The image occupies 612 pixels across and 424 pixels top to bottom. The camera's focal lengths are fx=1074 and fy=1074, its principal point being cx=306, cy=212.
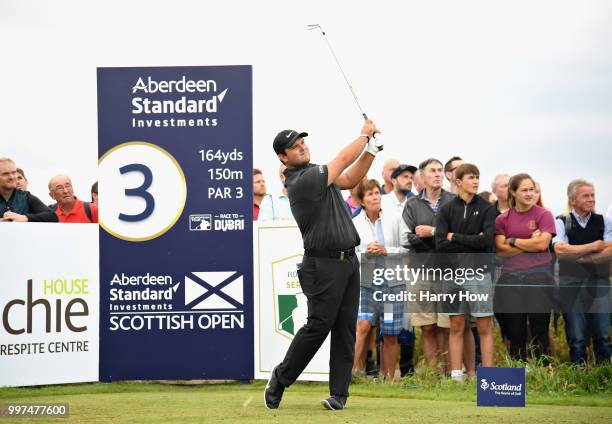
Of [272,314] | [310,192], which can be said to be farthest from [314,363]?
[310,192]

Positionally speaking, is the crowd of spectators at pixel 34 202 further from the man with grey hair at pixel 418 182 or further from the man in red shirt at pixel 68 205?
the man with grey hair at pixel 418 182

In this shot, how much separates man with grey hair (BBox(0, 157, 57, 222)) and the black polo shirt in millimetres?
4003

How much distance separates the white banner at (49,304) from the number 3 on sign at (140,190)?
403 mm

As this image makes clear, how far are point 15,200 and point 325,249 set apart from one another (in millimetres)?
4627

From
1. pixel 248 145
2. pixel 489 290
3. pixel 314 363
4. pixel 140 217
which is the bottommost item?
pixel 314 363

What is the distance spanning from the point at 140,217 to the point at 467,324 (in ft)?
11.7

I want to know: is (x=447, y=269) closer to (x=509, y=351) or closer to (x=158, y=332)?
(x=509, y=351)

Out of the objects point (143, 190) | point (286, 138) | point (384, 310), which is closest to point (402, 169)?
point (384, 310)

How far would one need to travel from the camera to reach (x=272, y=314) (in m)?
11.1

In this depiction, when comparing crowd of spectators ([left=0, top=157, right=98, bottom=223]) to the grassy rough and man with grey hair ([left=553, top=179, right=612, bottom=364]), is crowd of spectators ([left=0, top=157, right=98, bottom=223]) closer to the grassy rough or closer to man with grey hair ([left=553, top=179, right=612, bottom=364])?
the grassy rough

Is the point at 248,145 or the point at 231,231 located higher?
the point at 248,145

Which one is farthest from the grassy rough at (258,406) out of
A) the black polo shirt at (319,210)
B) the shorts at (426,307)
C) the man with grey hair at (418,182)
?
the man with grey hair at (418,182)

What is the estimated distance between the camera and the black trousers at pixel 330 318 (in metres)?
8.38

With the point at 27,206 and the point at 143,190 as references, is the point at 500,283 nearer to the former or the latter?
the point at 143,190
